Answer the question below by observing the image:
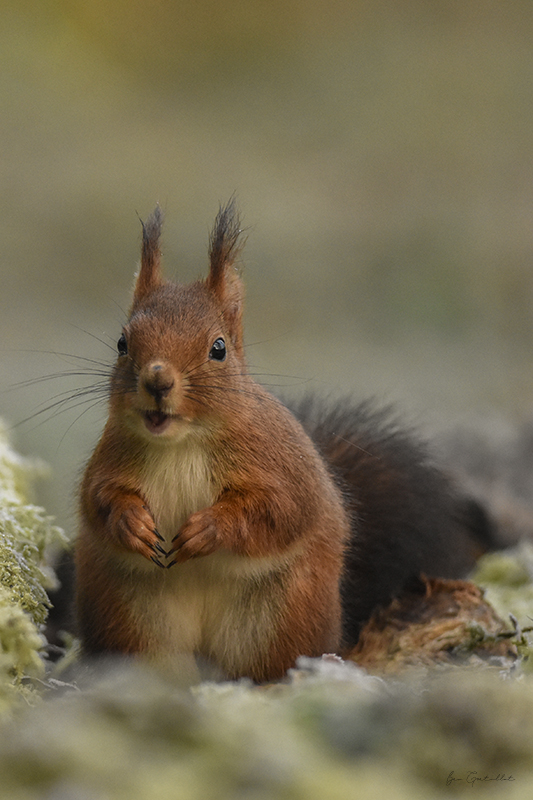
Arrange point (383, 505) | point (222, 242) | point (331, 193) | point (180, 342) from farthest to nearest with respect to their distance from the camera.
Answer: point (331, 193)
point (383, 505)
point (222, 242)
point (180, 342)

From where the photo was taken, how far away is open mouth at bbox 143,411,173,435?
161cm

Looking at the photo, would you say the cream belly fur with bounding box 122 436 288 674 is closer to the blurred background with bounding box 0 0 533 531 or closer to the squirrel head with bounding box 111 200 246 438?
the squirrel head with bounding box 111 200 246 438

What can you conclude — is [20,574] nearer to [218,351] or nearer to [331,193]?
[218,351]

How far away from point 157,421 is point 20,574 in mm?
376

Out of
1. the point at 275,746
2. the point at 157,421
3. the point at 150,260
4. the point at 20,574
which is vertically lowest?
the point at 20,574

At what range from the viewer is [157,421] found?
5.31ft

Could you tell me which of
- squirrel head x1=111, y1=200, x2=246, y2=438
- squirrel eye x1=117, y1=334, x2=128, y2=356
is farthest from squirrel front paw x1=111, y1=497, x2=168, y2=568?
squirrel eye x1=117, y1=334, x2=128, y2=356

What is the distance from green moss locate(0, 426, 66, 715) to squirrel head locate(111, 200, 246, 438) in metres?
0.33

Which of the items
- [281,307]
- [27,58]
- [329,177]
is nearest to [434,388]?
[281,307]

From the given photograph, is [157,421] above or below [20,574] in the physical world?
above

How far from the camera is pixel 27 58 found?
18.3 ft

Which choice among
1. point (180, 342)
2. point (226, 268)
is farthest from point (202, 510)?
point (226, 268)

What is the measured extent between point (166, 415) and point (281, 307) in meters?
4.17

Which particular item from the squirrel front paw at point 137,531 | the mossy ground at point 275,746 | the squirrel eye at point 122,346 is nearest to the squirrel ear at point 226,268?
the squirrel eye at point 122,346
